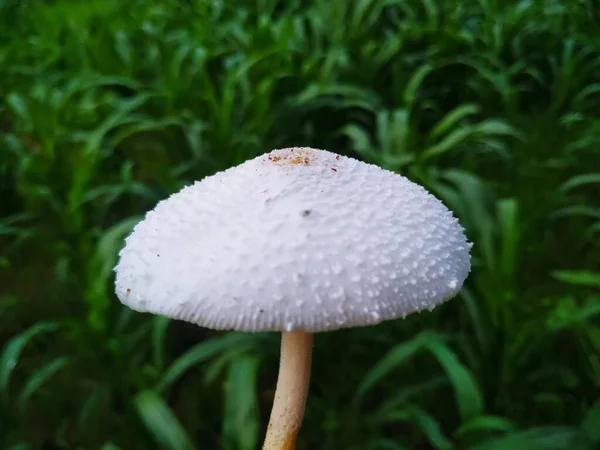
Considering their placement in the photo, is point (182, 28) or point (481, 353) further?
point (182, 28)

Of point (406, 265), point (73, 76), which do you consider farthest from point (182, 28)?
point (406, 265)

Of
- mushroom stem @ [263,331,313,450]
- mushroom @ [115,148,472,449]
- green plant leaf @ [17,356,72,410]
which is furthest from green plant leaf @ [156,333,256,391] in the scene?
mushroom @ [115,148,472,449]

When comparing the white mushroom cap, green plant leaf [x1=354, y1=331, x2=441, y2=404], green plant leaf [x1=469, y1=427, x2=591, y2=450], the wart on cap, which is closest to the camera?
the white mushroom cap

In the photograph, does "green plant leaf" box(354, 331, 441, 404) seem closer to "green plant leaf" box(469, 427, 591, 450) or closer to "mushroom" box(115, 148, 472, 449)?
"green plant leaf" box(469, 427, 591, 450)

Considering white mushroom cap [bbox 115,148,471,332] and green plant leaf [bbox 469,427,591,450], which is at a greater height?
white mushroom cap [bbox 115,148,471,332]

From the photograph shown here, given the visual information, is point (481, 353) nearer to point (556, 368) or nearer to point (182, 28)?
point (556, 368)

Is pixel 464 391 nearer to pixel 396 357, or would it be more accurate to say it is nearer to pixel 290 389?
pixel 396 357

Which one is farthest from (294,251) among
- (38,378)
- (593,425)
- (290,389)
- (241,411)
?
(38,378)

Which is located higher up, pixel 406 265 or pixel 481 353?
pixel 406 265
